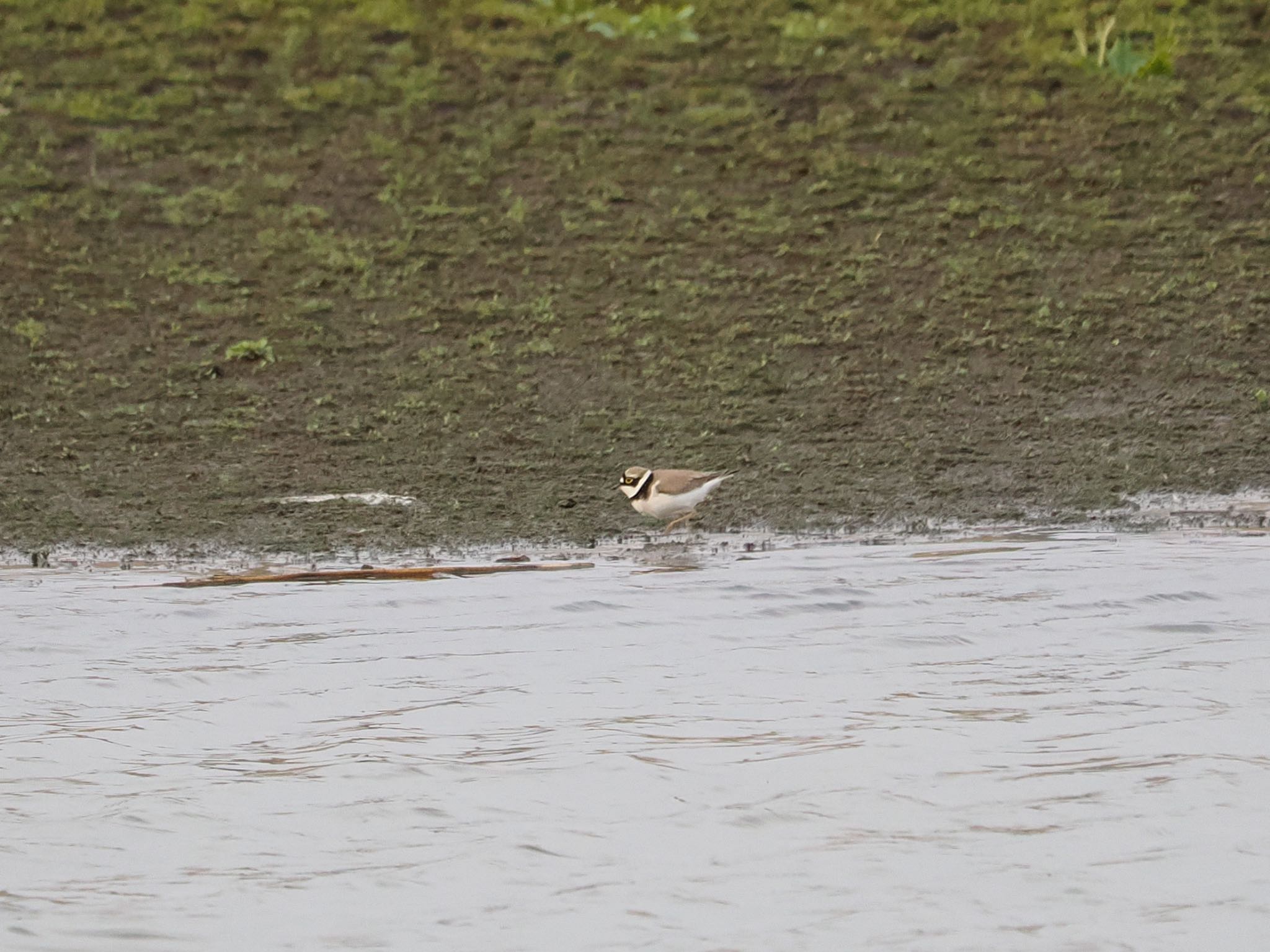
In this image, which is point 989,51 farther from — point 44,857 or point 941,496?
point 44,857

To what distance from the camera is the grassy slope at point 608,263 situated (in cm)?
857

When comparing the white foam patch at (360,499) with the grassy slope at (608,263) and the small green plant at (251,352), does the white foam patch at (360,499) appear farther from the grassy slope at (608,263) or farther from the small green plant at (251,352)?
the small green plant at (251,352)

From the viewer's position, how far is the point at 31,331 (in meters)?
9.89

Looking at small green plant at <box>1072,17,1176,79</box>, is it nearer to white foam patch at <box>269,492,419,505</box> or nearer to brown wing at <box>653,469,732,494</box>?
brown wing at <box>653,469,732,494</box>

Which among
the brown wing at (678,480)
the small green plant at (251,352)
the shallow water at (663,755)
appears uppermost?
the small green plant at (251,352)

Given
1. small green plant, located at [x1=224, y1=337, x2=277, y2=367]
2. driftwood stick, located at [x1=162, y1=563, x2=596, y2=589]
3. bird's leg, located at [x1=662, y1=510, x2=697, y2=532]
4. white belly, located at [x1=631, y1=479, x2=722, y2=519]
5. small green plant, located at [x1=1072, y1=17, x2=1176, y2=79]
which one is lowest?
driftwood stick, located at [x1=162, y1=563, x2=596, y2=589]

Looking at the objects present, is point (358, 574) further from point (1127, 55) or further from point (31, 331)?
point (1127, 55)

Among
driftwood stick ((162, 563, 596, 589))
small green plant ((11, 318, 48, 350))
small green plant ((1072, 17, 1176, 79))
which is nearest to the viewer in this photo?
driftwood stick ((162, 563, 596, 589))

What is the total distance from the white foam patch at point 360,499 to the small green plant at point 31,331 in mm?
2239

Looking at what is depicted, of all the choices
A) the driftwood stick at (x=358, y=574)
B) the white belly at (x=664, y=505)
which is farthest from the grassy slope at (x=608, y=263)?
the driftwood stick at (x=358, y=574)

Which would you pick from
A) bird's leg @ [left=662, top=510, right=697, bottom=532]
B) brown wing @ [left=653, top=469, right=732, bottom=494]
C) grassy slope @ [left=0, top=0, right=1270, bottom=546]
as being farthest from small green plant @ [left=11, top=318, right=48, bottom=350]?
bird's leg @ [left=662, top=510, right=697, bottom=532]

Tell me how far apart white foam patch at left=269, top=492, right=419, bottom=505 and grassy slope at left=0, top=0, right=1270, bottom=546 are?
0.13 m

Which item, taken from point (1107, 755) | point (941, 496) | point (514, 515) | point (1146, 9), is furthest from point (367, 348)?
point (1146, 9)

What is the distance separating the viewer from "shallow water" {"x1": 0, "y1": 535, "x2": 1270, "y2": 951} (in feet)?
14.0
